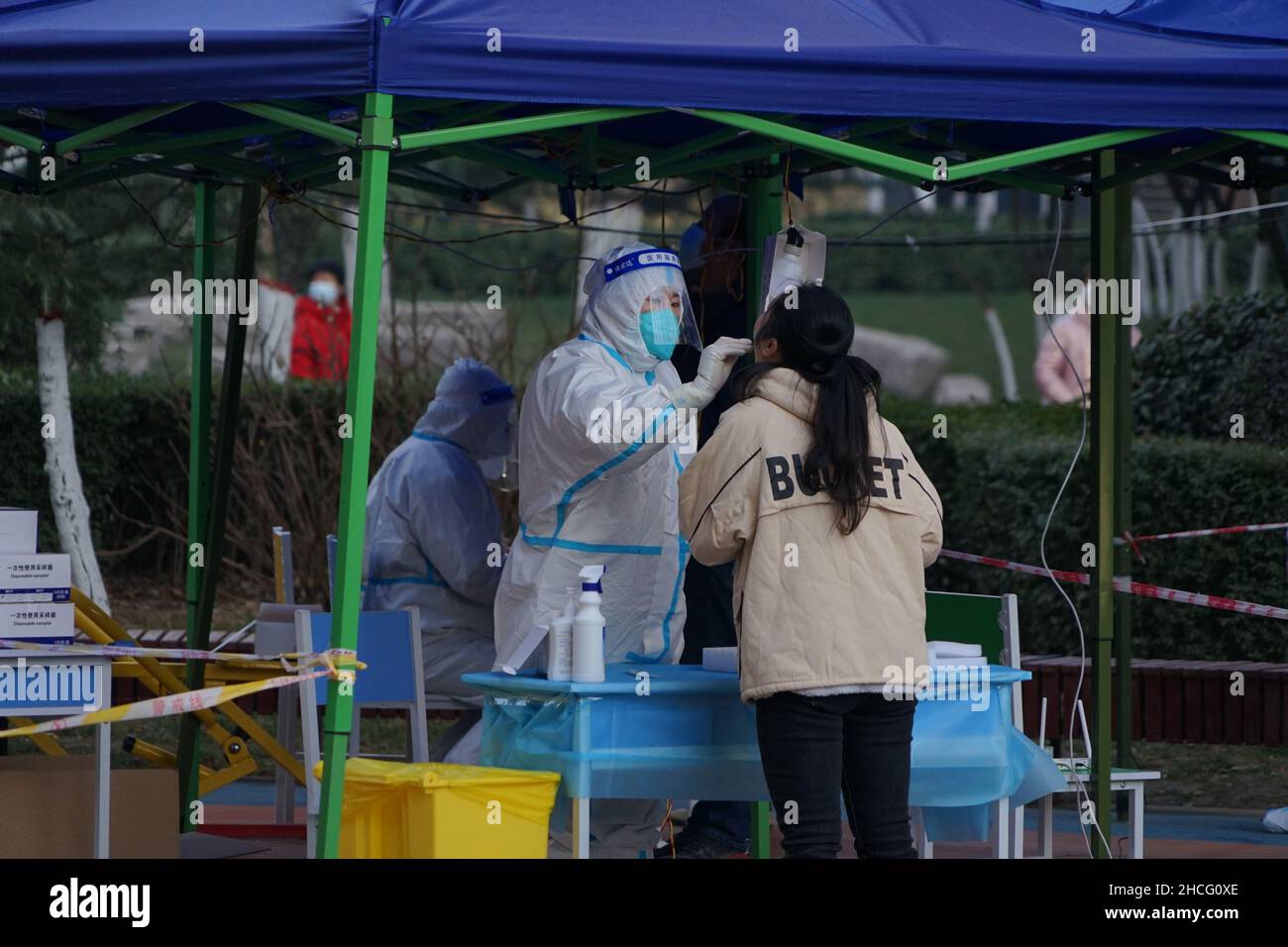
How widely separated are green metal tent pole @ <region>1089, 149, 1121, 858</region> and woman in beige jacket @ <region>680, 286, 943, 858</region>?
4.40 feet

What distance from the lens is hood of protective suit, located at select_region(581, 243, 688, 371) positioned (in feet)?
16.7

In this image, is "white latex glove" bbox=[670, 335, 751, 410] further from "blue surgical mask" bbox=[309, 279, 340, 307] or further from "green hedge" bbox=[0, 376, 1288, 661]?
"blue surgical mask" bbox=[309, 279, 340, 307]

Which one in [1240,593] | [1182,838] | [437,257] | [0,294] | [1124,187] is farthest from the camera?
[437,257]

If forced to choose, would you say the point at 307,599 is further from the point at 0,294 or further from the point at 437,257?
the point at 437,257

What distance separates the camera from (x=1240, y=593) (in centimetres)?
879

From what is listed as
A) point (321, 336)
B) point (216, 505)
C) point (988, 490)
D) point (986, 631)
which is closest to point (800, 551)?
point (986, 631)

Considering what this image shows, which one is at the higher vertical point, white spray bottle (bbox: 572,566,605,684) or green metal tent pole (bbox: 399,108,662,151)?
green metal tent pole (bbox: 399,108,662,151)

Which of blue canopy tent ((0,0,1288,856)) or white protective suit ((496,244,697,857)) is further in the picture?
white protective suit ((496,244,697,857))

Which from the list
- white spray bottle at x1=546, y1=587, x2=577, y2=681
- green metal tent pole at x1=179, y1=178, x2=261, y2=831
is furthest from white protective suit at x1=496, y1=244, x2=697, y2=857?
green metal tent pole at x1=179, y1=178, x2=261, y2=831

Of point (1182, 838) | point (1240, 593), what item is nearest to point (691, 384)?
point (1182, 838)

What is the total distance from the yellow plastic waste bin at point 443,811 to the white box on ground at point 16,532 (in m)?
1.07

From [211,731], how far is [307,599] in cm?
447

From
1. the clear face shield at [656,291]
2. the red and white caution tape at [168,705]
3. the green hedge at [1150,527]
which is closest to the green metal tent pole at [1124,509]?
the clear face shield at [656,291]
